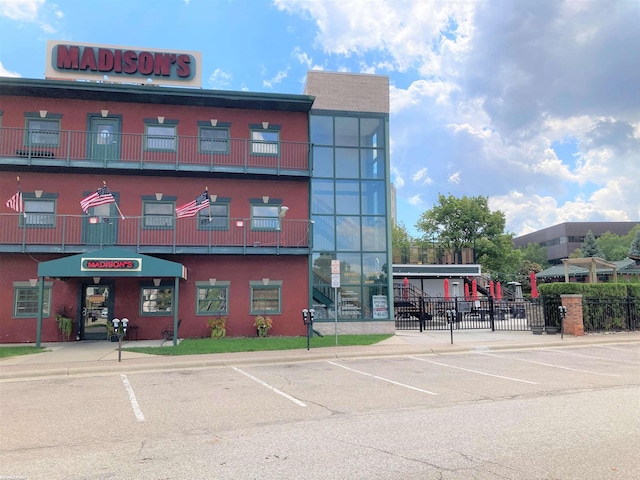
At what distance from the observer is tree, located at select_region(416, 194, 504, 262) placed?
48656 mm

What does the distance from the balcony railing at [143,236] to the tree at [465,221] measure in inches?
1293

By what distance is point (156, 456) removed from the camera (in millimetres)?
5320

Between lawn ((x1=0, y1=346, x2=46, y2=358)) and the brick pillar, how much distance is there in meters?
18.9

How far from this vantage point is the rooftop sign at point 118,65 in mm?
19047

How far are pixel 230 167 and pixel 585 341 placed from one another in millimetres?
14776

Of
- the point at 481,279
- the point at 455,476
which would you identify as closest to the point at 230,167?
the point at 455,476

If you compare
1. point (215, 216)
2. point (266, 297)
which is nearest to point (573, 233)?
point (266, 297)

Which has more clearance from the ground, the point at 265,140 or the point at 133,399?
the point at 265,140

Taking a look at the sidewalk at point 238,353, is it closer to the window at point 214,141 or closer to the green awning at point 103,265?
the green awning at point 103,265

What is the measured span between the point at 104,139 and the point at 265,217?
22.9 feet

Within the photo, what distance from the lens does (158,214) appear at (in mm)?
18406

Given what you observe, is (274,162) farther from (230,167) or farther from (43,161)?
(43,161)

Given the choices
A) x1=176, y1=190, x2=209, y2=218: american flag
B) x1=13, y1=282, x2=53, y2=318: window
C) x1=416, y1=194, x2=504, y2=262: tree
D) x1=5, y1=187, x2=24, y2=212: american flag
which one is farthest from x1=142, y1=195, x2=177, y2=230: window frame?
x1=416, y1=194, x2=504, y2=262: tree

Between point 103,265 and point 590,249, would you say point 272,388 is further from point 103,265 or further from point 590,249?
point 590,249
